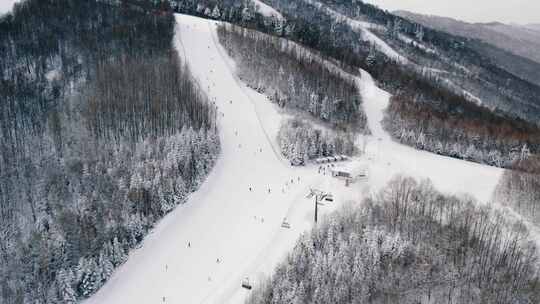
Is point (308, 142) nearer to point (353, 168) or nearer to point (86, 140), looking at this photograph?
point (353, 168)

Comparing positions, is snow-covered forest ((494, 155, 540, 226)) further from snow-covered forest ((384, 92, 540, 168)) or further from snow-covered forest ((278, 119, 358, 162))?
snow-covered forest ((278, 119, 358, 162))

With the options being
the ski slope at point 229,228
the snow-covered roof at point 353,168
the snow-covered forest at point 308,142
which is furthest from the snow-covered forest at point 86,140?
the snow-covered roof at point 353,168

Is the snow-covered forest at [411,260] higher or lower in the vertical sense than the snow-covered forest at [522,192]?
lower

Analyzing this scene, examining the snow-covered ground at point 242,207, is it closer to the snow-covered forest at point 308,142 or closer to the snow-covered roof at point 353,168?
the snow-covered roof at point 353,168

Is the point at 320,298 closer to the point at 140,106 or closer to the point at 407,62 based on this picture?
the point at 140,106

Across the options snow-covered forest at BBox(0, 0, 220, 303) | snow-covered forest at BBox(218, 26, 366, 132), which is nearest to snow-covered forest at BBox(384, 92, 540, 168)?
snow-covered forest at BBox(218, 26, 366, 132)

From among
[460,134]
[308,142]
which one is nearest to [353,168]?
[308,142]
